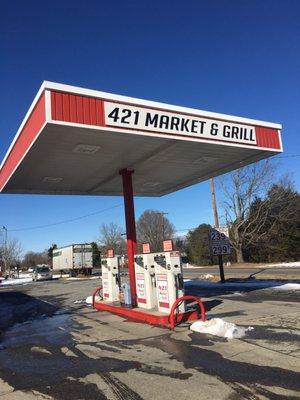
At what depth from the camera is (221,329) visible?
9.43m

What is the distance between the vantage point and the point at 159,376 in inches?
263

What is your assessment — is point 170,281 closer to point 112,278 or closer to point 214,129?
point 214,129

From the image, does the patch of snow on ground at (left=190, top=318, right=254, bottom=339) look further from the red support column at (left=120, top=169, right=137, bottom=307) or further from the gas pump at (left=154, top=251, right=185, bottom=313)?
the red support column at (left=120, top=169, right=137, bottom=307)

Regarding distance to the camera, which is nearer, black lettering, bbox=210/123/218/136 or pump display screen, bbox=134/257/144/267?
black lettering, bbox=210/123/218/136

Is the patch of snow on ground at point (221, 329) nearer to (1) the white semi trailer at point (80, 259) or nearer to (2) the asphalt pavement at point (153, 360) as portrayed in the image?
(2) the asphalt pavement at point (153, 360)

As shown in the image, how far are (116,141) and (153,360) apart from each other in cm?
589

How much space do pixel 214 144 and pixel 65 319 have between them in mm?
7390

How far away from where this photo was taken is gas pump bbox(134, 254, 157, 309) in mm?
12938

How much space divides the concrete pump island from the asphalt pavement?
122cm

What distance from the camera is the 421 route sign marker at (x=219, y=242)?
2280 centimetres

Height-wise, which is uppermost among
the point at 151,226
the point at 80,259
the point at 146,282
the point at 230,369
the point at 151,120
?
the point at 151,226

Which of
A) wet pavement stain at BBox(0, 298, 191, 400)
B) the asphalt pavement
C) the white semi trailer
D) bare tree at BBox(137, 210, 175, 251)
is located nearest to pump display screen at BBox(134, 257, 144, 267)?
the asphalt pavement

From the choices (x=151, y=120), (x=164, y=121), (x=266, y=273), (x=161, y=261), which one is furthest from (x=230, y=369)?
(x=266, y=273)

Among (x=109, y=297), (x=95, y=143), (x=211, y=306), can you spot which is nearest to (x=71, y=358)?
(x=95, y=143)
